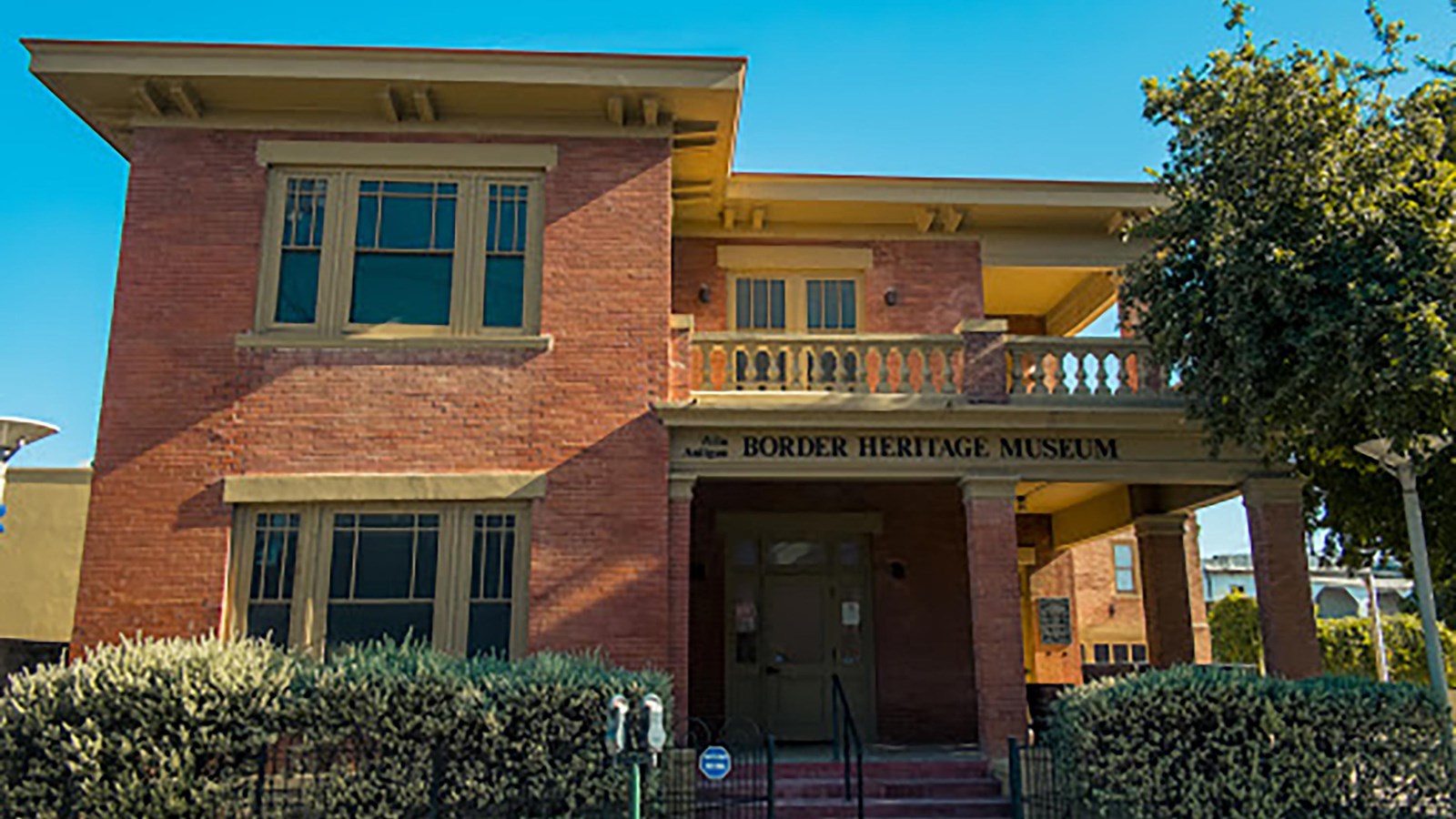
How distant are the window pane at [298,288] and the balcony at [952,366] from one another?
14.0ft

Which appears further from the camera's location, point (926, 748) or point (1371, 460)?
point (926, 748)

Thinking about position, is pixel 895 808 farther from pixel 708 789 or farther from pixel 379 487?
pixel 379 487

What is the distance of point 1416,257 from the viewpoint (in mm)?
10102

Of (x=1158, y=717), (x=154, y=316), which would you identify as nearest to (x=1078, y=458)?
(x=1158, y=717)

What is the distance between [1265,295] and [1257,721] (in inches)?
151

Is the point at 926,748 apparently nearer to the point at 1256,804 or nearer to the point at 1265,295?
the point at 1256,804

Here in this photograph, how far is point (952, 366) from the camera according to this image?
13.4m

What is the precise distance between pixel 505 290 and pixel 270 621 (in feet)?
14.1

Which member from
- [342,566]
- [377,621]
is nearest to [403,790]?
[377,621]

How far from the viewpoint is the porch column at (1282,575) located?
12.5m

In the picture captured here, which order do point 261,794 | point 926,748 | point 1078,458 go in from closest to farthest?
1. point 261,794
2. point 1078,458
3. point 926,748

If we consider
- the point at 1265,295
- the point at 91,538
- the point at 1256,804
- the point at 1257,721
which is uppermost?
the point at 1265,295

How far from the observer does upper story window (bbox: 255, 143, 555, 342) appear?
12.7 metres

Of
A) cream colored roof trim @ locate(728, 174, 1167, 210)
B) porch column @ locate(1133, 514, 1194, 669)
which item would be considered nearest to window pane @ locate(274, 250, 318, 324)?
cream colored roof trim @ locate(728, 174, 1167, 210)
